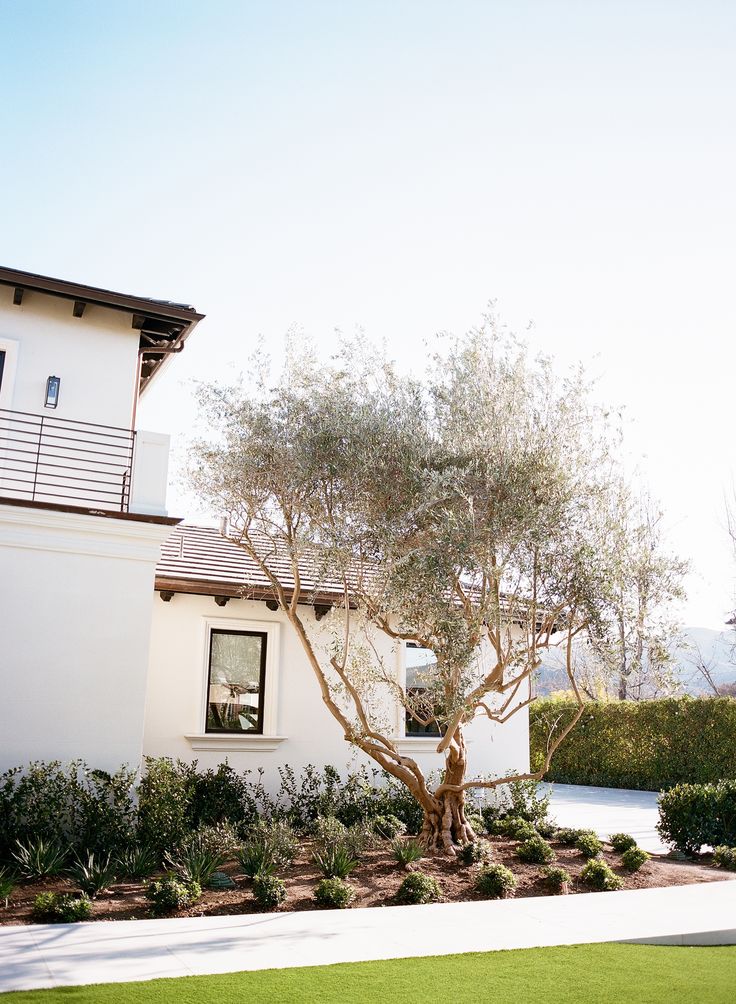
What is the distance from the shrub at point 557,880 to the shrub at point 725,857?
289 centimetres

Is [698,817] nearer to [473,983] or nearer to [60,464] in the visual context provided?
[473,983]

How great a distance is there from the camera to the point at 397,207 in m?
11.9

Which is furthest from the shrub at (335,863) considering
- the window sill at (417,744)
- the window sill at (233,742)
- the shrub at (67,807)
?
the window sill at (417,744)

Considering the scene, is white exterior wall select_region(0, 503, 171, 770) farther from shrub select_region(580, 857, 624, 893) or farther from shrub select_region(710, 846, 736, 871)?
shrub select_region(710, 846, 736, 871)

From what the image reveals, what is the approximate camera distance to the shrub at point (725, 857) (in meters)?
10.7

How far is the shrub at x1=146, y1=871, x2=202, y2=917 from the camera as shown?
7.48 meters

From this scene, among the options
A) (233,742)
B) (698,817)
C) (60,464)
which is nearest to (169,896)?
(233,742)

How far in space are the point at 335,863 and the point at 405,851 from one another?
38.2 inches

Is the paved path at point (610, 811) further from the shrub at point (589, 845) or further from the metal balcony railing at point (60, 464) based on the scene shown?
the metal balcony railing at point (60, 464)

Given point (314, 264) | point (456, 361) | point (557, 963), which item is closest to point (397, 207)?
point (314, 264)

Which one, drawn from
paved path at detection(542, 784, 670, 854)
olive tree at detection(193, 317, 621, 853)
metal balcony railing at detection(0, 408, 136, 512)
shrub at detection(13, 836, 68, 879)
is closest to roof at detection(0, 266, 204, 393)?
metal balcony railing at detection(0, 408, 136, 512)

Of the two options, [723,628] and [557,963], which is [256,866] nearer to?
[557,963]

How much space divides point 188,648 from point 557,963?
8.01m

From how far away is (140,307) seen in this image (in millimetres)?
12586
